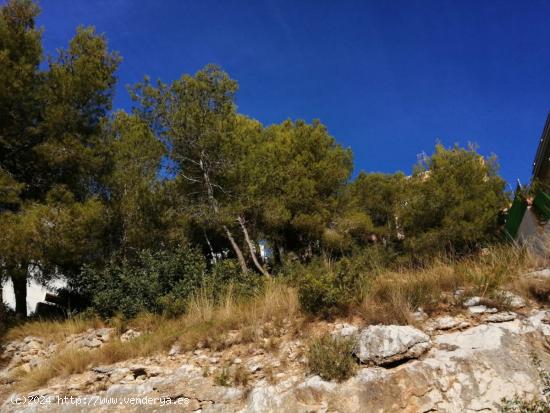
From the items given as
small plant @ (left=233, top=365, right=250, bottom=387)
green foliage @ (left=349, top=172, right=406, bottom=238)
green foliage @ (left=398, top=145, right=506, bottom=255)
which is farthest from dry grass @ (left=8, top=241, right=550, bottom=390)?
green foliage @ (left=349, top=172, right=406, bottom=238)

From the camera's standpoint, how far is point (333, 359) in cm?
518

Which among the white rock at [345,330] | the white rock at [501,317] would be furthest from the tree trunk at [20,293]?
the white rock at [501,317]

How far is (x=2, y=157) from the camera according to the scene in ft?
36.4

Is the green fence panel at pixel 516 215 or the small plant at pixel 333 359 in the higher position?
the green fence panel at pixel 516 215

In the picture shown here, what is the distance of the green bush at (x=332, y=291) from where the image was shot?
647 cm

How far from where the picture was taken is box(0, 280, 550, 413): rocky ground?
464cm

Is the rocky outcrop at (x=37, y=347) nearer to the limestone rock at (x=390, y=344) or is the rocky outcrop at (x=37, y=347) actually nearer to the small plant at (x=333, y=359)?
the small plant at (x=333, y=359)

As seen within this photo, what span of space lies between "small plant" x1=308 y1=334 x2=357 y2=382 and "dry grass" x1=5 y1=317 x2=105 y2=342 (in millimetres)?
5761

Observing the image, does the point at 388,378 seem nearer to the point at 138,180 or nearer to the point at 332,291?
the point at 332,291

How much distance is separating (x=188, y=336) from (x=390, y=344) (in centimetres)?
325

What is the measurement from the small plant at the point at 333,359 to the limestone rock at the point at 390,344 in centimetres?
15

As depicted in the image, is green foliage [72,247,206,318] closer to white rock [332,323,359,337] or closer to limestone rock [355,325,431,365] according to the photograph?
white rock [332,323,359,337]

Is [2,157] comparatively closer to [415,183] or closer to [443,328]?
[443,328]

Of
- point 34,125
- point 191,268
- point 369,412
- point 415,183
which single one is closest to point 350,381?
point 369,412
